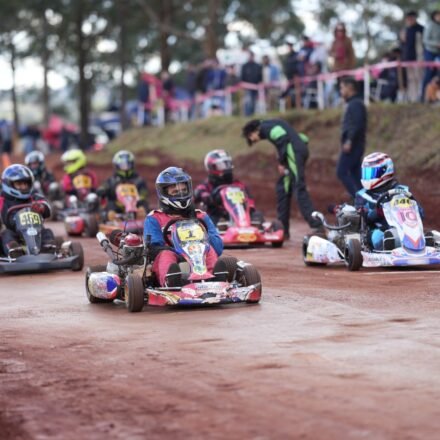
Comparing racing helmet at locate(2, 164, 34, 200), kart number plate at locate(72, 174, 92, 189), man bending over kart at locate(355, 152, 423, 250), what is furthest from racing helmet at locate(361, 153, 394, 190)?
kart number plate at locate(72, 174, 92, 189)

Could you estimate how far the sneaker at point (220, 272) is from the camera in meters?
10.6

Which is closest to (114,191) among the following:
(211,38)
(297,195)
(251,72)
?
(297,195)

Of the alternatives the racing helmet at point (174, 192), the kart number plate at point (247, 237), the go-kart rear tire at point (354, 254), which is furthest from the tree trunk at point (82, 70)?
the racing helmet at point (174, 192)

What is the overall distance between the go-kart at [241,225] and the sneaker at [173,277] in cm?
539

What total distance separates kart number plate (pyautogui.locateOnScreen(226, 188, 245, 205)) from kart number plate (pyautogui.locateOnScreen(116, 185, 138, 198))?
3188mm

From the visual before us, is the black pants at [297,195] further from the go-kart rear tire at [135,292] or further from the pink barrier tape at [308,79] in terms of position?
the go-kart rear tire at [135,292]

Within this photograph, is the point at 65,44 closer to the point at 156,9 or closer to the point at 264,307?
the point at 156,9

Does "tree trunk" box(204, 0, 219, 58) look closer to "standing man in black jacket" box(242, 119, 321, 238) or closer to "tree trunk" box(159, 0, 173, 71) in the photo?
"tree trunk" box(159, 0, 173, 71)

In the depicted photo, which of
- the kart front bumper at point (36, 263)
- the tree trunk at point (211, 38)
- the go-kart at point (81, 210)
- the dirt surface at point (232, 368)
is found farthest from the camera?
the tree trunk at point (211, 38)

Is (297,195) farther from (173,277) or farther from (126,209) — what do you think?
(173,277)

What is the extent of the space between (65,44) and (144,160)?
14.2 meters

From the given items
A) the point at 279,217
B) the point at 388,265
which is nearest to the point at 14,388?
the point at 388,265

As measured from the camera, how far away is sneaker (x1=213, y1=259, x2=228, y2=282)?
10617mm

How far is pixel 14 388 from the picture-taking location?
7.36 meters
